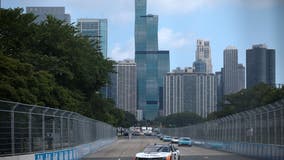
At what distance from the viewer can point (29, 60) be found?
6044cm

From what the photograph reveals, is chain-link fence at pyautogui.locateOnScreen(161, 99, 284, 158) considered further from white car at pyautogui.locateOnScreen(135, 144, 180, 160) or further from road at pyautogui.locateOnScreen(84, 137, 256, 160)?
white car at pyautogui.locateOnScreen(135, 144, 180, 160)

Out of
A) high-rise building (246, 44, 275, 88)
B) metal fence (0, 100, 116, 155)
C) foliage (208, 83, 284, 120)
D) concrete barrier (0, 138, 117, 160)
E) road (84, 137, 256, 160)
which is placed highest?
high-rise building (246, 44, 275, 88)

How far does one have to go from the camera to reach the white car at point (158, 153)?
2710 centimetres

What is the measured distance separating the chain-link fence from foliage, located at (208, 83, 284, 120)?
1400 inches

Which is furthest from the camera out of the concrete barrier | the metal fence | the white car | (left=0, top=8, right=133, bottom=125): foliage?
(left=0, top=8, right=133, bottom=125): foliage

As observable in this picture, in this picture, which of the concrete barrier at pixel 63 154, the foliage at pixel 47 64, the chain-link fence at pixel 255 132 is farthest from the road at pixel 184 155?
the foliage at pixel 47 64

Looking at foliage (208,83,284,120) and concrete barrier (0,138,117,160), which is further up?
foliage (208,83,284,120)

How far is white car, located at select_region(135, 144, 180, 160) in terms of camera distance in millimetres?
27095

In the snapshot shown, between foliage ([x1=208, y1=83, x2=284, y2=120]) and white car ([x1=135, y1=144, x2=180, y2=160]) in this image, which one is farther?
foliage ([x1=208, y1=83, x2=284, y2=120])

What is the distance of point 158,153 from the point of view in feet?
91.5

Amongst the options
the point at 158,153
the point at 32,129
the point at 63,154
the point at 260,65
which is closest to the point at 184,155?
the point at 63,154

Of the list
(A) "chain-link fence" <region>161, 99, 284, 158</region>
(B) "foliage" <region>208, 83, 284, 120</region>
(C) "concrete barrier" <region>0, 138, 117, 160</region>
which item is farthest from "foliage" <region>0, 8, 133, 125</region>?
(B) "foliage" <region>208, 83, 284, 120</region>

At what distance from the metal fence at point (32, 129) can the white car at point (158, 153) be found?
4505mm

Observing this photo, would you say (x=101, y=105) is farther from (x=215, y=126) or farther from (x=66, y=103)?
(x=66, y=103)
